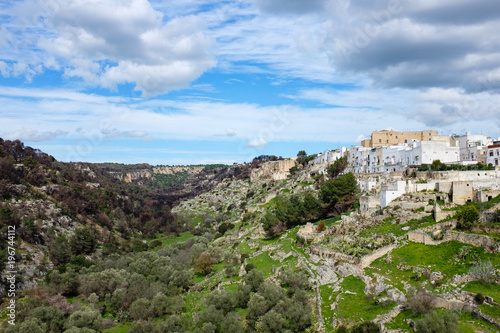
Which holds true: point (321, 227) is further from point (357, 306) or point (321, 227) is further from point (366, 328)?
point (366, 328)

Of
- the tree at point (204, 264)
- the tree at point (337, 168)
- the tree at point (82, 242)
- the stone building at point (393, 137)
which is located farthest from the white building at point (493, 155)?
the tree at point (82, 242)

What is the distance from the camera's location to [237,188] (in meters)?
109

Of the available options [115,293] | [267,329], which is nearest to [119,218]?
[115,293]

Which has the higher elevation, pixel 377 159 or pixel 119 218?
pixel 377 159

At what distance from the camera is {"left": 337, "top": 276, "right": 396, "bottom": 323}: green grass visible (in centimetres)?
2041

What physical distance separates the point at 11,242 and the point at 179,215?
52.4 metres

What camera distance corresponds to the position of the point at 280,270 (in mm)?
33562

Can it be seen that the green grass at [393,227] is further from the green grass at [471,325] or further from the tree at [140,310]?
the tree at [140,310]

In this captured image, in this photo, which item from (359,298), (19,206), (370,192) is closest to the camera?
(359,298)

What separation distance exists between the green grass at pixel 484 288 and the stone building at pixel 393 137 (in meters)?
43.4

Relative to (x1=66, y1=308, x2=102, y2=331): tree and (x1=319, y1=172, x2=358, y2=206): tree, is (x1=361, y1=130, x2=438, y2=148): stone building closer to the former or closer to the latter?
(x1=319, y1=172, x2=358, y2=206): tree

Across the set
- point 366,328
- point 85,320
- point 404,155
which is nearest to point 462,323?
point 366,328

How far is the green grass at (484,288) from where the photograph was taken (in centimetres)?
1796

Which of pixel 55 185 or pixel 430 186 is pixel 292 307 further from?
pixel 55 185
